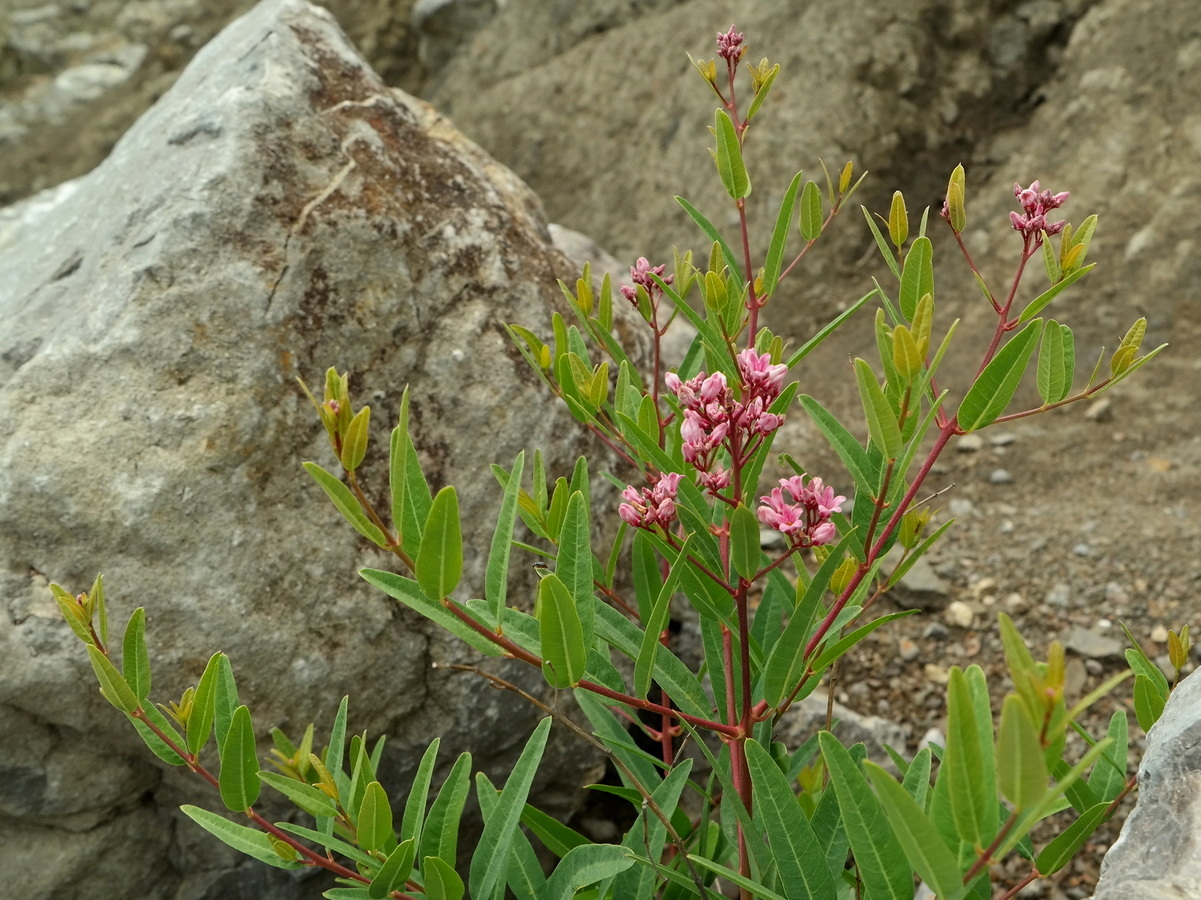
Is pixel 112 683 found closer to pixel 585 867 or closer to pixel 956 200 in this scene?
pixel 585 867

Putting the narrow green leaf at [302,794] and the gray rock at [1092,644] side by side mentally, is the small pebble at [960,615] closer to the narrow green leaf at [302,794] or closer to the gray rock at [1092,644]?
the gray rock at [1092,644]

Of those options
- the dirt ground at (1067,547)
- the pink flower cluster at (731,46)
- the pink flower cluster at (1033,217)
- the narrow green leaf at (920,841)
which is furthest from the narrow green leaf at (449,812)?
the dirt ground at (1067,547)

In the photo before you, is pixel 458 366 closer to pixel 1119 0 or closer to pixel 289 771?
pixel 289 771

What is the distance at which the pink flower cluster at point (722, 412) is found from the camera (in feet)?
3.29

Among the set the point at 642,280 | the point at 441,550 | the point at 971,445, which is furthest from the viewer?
the point at 971,445

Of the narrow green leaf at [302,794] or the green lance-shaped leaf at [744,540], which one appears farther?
the narrow green leaf at [302,794]

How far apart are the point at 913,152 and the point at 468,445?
9.27 ft

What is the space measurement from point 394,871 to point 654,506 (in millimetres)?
469

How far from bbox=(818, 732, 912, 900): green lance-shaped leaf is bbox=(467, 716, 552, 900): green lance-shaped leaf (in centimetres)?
36

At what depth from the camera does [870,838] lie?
951 millimetres

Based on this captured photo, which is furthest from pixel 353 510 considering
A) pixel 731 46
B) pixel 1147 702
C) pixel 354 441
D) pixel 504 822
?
pixel 1147 702

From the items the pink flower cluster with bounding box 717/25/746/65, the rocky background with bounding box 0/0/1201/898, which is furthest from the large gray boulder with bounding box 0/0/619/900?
the pink flower cluster with bounding box 717/25/746/65

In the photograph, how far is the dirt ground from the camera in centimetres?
235

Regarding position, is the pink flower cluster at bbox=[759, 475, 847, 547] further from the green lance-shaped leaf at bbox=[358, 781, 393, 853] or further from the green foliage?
the green lance-shaped leaf at bbox=[358, 781, 393, 853]
